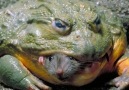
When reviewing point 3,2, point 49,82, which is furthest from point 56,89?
point 3,2

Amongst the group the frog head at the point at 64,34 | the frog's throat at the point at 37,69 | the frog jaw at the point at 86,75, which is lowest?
the frog's throat at the point at 37,69

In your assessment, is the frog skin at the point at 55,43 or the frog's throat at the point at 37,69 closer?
the frog skin at the point at 55,43

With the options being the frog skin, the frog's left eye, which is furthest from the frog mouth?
the frog's left eye

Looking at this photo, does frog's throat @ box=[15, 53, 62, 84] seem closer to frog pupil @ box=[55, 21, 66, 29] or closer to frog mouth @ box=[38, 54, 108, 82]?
frog mouth @ box=[38, 54, 108, 82]

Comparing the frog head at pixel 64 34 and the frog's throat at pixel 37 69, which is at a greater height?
the frog head at pixel 64 34

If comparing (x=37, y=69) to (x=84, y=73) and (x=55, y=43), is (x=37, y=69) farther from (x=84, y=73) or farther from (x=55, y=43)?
(x=84, y=73)

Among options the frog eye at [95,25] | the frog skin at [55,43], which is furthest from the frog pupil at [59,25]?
the frog eye at [95,25]

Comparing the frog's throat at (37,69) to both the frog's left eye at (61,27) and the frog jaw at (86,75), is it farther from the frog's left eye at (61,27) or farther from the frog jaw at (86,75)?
the frog's left eye at (61,27)

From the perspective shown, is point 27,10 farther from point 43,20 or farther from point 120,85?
point 120,85
